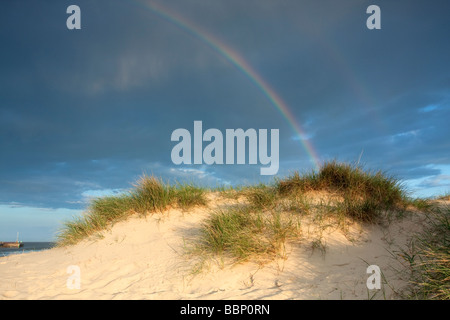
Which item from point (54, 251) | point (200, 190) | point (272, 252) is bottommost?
point (54, 251)

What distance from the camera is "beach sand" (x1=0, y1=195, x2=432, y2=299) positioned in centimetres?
457

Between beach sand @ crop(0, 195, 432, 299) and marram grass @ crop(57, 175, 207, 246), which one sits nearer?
beach sand @ crop(0, 195, 432, 299)

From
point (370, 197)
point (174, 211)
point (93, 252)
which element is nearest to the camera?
point (370, 197)

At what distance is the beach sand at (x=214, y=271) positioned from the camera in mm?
4566

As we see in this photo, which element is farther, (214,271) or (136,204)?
(136,204)

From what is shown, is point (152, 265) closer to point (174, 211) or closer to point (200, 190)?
Answer: point (174, 211)

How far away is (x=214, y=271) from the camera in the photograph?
17.6ft

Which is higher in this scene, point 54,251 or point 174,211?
point 174,211

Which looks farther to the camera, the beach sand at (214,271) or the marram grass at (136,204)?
the marram grass at (136,204)

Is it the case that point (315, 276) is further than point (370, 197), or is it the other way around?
point (370, 197)

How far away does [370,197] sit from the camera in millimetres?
7473
